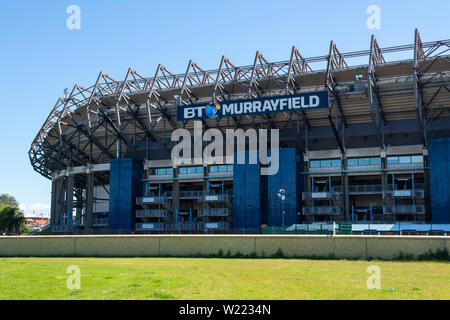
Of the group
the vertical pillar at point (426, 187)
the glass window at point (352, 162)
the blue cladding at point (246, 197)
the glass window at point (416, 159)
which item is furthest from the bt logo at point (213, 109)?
the vertical pillar at point (426, 187)

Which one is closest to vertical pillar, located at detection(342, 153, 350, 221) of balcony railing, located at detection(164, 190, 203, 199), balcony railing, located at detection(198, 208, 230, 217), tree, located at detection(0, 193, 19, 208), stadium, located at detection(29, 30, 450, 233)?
stadium, located at detection(29, 30, 450, 233)

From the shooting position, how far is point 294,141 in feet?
208

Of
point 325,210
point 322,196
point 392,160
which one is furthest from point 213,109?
point 392,160

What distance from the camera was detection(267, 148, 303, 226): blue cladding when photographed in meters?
57.2

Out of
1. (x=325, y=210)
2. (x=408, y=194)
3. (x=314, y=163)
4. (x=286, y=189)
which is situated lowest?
(x=325, y=210)

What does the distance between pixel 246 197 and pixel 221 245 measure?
3683cm

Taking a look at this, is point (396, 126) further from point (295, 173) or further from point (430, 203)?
point (295, 173)

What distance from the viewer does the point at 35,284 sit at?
1461 centimetres

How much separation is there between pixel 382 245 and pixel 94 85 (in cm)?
5770

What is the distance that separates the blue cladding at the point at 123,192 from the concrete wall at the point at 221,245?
38.0 meters

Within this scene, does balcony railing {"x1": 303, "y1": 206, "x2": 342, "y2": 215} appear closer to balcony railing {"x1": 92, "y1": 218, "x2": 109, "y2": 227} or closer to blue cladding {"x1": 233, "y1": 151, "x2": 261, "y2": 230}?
blue cladding {"x1": 233, "y1": 151, "x2": 261, "y2": 230}

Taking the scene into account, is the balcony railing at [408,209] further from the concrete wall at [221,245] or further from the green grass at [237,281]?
the green grass at [237,281]

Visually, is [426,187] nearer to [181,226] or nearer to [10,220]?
[181,226]

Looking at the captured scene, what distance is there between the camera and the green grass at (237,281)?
1230 cm
